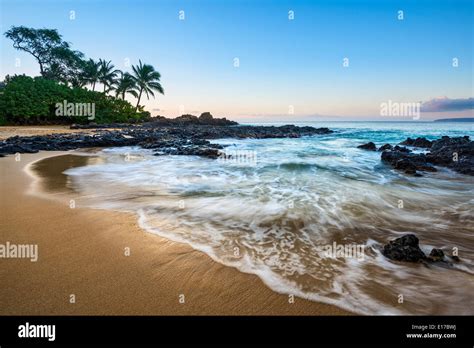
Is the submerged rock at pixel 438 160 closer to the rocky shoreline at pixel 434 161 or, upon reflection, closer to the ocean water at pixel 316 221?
the rocky shoreline at pixel 434 161

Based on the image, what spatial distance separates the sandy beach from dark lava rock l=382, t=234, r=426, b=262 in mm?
1423

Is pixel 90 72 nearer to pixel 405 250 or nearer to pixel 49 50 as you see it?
pixel 49 50

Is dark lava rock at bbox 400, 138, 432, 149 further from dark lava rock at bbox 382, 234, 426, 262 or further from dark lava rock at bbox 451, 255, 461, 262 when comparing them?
dark lava rock at bbox 382, 234, 426, 262

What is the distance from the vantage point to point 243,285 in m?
2.65

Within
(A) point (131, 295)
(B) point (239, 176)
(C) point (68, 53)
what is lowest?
(A) point (131, 295)

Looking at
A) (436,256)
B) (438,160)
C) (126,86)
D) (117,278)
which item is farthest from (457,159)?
(126,86)

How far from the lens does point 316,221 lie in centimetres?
468

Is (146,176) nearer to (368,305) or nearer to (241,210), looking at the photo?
(241,210)

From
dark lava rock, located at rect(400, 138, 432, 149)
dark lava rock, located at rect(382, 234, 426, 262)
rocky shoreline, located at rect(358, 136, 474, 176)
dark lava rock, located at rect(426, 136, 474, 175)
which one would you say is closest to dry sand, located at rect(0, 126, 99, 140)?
dark lava rock, located at rect(382, 234, 426, 262)

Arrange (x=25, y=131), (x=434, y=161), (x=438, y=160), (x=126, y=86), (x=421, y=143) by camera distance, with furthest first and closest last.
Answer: (x=126, y=86), (x=25, y=131), (x=421, y=143), (x=434, y=161), (x=438, y=160)

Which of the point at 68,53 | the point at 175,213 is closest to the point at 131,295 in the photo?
the point at 175,213

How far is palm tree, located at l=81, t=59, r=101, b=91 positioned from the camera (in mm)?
42406

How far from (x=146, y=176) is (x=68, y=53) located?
1719 inches

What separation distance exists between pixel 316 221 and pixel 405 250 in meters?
1.57
